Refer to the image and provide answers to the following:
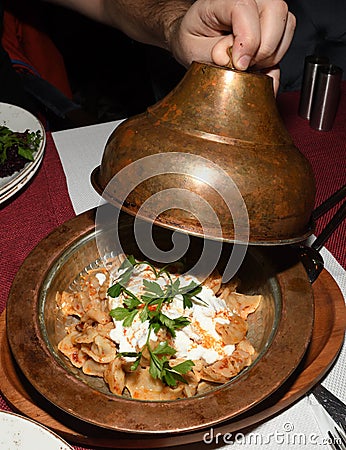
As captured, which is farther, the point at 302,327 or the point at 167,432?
the point at 302,327

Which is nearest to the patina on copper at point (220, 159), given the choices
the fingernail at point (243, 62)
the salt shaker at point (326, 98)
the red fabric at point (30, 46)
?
the fingernail at point (243, 62)

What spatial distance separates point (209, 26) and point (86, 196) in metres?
0.55

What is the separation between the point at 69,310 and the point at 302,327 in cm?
44

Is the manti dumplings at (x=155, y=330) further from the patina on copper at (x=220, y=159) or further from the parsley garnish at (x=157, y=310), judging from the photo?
the patina on copper at (x=220, y=159)

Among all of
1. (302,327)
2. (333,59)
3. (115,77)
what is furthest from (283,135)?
(115,77)

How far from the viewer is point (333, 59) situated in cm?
255

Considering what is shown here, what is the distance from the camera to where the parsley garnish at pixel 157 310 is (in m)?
0.86

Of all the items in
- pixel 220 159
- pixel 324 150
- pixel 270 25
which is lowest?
pixel 324 150

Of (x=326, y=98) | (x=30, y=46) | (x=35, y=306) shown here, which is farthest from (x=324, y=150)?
(x=30, y=46)

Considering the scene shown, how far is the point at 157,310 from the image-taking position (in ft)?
3.09

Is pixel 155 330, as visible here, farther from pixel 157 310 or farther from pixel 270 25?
pixel 270 25

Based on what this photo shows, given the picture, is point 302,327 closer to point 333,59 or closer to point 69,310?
point 69,310

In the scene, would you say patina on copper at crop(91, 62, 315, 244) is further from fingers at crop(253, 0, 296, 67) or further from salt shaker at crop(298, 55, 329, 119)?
salt shaker at crop(298, 55, 329, 119)

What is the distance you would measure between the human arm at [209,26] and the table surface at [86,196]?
0.38 m
